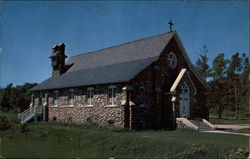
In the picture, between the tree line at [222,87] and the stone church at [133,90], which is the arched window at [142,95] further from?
the tree line at [222,87]

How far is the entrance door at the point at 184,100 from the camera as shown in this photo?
2340 centimetres

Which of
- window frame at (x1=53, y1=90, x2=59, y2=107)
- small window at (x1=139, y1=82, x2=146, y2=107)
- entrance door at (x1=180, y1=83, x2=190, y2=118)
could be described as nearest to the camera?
small window at (x1=139, y1=82, x2=146, y2=107)

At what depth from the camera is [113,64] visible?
26.8 m

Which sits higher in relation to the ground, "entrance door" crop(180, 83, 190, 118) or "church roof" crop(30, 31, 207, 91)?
"church roof" crop(30, 31, 207, 91)

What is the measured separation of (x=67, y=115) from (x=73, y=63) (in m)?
10.3

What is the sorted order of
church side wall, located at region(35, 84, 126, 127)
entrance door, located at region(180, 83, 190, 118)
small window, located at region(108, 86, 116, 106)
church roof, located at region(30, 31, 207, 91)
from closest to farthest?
church side wall, located at region(35, 84, 126, 127), small window, located at region(108, 86, 116, 106), church roof, located at region(30, 31, 207, 91), entrance door, located at region(180, 83, 190, 118)

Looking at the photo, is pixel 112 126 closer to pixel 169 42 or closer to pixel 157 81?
pixel 157 81

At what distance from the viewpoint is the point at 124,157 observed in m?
11.8

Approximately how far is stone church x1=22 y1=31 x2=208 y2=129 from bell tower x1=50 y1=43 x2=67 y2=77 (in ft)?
10.0

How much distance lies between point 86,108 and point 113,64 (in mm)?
5930

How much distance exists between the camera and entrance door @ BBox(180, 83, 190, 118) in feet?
76.8

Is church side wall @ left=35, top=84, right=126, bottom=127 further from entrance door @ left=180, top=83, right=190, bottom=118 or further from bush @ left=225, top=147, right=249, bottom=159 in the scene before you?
bush @ left=225, top=147, right=249, bottom=159

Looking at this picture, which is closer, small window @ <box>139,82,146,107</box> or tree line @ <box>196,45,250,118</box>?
small window @ <box>139,82,146,107</box>

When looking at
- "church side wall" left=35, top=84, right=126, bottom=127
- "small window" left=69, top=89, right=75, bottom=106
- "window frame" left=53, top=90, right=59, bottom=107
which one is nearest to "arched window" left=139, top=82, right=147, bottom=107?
"church side wall" left=35, top=84, right=126, bottom=127
